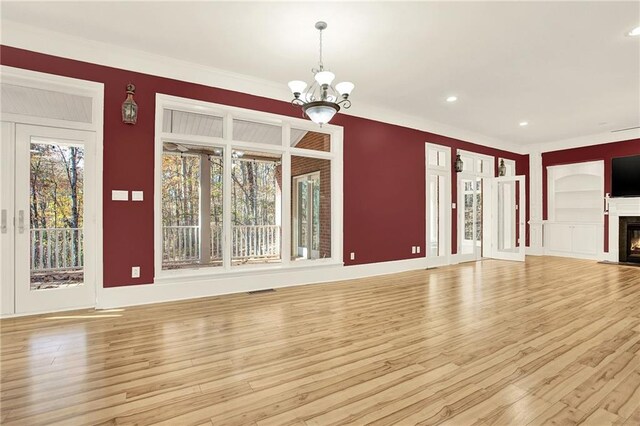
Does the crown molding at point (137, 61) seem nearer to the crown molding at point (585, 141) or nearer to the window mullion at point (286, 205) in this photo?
the window mullion at point (286, 205)

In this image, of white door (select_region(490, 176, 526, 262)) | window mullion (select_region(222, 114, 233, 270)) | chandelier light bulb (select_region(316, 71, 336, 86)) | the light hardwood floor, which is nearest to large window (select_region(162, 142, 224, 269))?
window mullion (select_region(222, 114, 233, 270))

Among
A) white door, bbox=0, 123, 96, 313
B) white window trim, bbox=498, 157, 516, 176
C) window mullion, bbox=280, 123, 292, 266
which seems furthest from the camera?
white window trim, bbox=498, 157, 516, 176

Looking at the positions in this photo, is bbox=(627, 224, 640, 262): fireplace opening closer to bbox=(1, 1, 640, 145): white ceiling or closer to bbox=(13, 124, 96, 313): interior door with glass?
bbox=(1, 1, 640, 145): white ceiling

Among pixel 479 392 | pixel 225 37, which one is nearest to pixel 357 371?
pixel 479 392

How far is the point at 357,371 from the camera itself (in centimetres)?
232

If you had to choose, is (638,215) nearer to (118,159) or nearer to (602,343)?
(602,343)

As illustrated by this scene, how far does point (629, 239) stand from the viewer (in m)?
7.38

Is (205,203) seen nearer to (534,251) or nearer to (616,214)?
(534,251)

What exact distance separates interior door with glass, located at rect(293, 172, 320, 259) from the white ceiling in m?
1.71

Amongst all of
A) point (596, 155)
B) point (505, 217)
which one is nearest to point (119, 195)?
point (505, 217)

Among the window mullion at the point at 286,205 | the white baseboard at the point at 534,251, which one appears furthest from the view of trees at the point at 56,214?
the white baseboard at the point at 534,251

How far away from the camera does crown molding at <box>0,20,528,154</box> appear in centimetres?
353

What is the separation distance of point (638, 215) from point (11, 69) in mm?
11232

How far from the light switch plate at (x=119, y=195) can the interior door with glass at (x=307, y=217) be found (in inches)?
103
